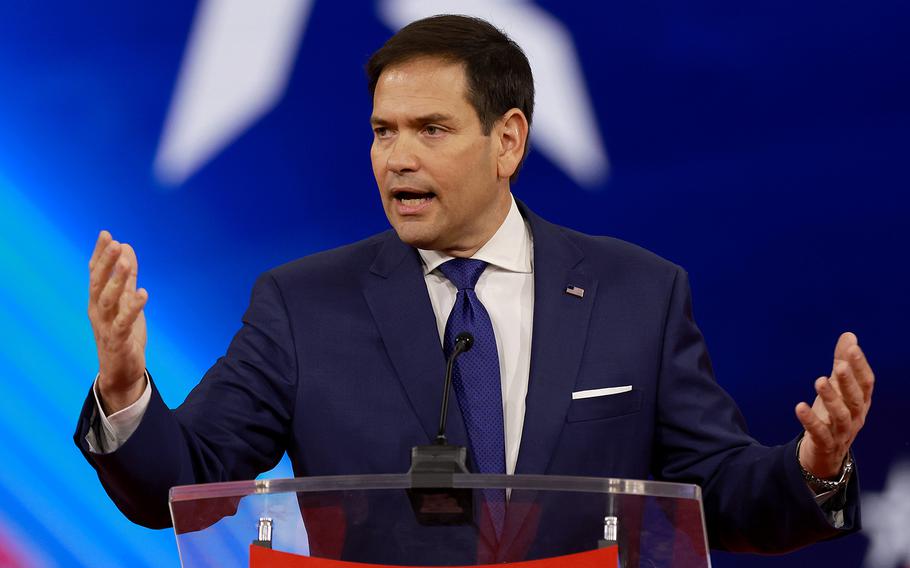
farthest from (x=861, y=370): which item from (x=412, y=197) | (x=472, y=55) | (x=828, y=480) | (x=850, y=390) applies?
(x=472, y=55)

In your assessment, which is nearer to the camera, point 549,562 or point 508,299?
point 549,562

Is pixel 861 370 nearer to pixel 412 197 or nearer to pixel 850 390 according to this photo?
pixel 850 390

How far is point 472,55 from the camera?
89.0 inches

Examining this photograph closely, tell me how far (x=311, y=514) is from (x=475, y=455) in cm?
59

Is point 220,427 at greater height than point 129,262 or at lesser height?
lesser

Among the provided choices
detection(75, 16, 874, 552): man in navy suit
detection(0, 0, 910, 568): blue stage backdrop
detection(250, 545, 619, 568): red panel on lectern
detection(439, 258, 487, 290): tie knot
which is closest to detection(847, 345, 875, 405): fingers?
detection(75, 16, 874, 552): man in navy suit

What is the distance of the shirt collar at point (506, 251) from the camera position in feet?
7.30

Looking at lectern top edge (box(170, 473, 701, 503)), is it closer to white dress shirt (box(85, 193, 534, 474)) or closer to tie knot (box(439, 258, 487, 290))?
white dress shirt (box(85, 193, 534, 474))

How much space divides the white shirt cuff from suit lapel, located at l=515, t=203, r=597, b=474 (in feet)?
1.93

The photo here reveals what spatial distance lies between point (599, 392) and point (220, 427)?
590 mm

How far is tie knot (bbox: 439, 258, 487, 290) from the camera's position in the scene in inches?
85.5

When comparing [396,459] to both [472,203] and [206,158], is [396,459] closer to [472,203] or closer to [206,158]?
[472,203]

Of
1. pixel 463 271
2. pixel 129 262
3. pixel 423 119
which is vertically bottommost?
pixel 129 262

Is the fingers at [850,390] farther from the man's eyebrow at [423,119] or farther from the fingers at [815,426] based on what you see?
the man's eyebrow at [423,119]
